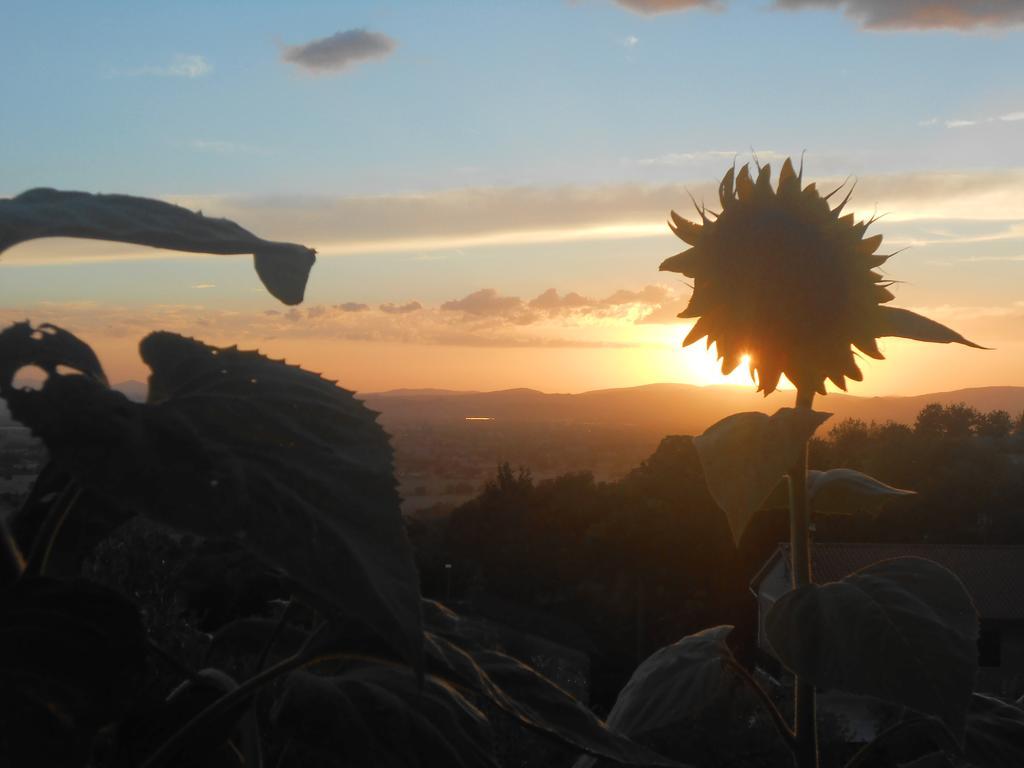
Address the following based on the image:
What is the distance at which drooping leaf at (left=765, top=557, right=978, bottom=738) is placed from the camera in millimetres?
780

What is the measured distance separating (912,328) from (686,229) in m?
0.24

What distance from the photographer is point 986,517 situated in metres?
17.8

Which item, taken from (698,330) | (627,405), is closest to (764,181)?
(698,330)

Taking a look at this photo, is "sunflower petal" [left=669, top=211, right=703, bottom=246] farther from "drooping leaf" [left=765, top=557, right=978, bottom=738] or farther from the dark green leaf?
the dark green leaf

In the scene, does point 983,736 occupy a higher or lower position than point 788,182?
lower

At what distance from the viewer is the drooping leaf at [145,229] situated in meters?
0.53

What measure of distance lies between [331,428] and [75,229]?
0.20 metres

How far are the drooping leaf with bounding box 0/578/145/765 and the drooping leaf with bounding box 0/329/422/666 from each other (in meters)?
0.09

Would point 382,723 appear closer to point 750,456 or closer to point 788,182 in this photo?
point 750,456

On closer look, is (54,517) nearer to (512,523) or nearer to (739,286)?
(739,286)

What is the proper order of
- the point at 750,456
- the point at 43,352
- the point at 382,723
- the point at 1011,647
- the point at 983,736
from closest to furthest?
1. the point at 43,352
2. the point at 382,723
3. the point at 750,456
4. the point at 983,736
5. the point at 1011,647

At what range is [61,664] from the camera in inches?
17.7

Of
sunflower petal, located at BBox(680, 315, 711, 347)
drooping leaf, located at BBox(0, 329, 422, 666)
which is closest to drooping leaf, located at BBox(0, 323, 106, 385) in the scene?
drooping leaf, located at BBox(0, 329, 422, 666)

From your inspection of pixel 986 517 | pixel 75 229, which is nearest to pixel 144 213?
pixel 75 229
